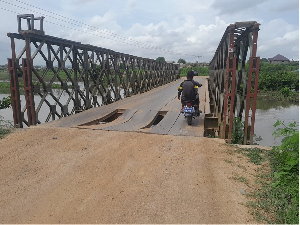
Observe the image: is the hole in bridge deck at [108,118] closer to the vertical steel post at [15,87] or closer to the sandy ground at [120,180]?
the sandy ground at [120,180]

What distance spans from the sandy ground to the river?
855 cm

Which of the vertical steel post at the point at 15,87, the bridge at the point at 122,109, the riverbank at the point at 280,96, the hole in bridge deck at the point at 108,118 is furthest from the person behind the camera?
the riverbank at the point at 280,96

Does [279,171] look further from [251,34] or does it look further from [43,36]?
[43,36]

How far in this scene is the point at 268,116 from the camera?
20.4 metres

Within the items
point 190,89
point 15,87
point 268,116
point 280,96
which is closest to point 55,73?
point 15,87

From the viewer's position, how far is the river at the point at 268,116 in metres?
13.7

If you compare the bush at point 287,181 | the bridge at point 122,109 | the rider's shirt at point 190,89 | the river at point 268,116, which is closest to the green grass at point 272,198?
the bush at point 287,181

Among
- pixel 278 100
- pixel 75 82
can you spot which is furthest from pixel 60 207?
pixel 278 100

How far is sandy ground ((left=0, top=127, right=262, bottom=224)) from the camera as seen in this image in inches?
117

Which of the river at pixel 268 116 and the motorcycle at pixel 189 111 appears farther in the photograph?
the river at pixel 268 116

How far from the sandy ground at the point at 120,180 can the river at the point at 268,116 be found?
855 centimetres

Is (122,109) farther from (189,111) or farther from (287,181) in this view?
(287,181)

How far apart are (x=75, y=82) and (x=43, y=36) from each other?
2315 millimetres

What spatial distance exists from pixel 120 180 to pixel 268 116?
1941 cm
